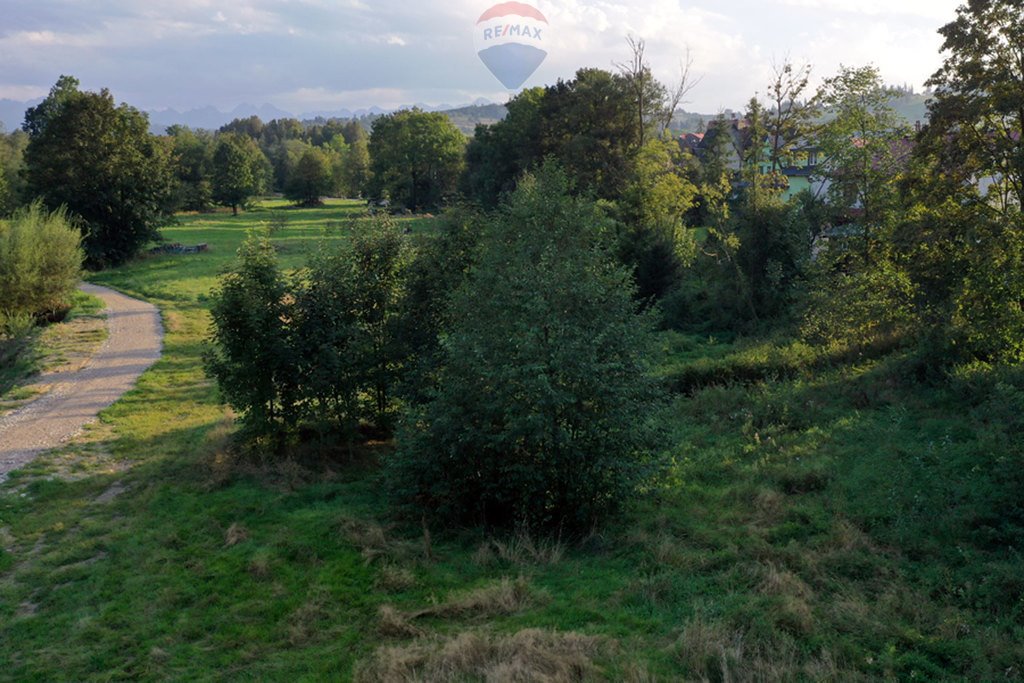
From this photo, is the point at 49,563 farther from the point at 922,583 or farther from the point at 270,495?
the point at 922,583

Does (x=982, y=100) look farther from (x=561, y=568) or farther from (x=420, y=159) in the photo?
(x=420, y=159)

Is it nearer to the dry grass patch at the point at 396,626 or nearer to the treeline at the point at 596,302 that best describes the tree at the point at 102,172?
the treeline at the point at 596,302

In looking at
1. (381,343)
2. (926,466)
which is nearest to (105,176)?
(381,343)

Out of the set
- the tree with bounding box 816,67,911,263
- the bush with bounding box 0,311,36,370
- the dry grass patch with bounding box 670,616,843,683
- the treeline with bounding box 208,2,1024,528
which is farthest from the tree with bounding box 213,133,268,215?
the dry grass patch with bounding box 670,616,843,683

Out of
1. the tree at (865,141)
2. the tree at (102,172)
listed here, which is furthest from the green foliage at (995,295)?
the tree at (102,172)

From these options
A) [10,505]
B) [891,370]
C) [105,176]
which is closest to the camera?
[10,505]

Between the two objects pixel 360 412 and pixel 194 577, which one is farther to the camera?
pixel 360 412

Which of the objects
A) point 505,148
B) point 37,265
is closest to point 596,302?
point 37,265
